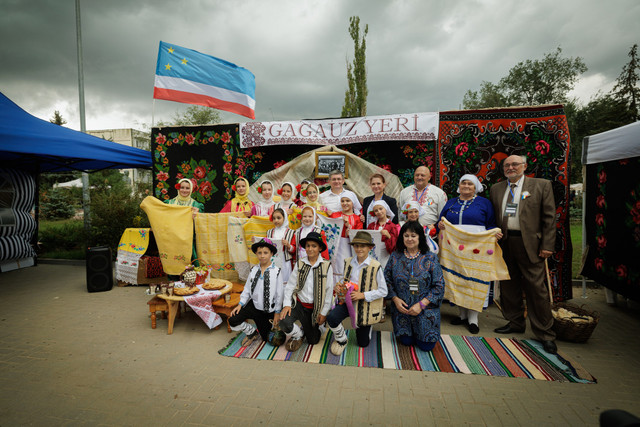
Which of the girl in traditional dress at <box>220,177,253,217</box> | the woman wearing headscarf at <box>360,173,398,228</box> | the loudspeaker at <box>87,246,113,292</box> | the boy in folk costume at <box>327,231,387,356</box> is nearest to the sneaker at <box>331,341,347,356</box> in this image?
the boy in folk costume at <box>327,231,387,356</box>

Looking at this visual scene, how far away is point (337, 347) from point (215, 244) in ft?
9.13

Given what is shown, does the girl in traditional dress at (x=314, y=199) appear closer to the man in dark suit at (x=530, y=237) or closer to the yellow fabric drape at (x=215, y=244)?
the yellow fabric drape at (x=215, y=244)

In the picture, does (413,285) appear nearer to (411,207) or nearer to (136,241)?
(411,207)

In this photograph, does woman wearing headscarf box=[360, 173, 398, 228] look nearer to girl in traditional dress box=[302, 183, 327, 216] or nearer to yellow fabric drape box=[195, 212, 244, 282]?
girl in traditional dress box=[302, 183, 327, 216]

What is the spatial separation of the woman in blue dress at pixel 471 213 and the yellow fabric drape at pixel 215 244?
3.21 metres

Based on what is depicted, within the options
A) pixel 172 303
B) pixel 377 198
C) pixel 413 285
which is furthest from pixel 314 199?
pixel 172 303

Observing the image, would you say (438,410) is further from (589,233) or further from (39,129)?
(39,129)

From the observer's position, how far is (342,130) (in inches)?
217

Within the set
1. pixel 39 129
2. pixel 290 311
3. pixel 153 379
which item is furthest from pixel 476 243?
pixel 39 129

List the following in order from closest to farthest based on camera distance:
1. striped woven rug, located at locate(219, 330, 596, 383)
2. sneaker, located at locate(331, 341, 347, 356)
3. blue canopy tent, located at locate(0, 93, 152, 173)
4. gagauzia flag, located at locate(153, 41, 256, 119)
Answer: striped woven rug, located at locate(219, 330, 596, 383), sneaker, located at locate(331, 341, 347, 356), blue canopy tent, located at locate(0, 93, 152, 173), gagauzia flag, located at locate(153, 41, 256, 119)

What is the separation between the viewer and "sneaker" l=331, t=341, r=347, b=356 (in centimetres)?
321

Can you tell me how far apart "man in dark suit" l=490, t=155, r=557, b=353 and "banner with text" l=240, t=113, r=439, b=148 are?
1830mm

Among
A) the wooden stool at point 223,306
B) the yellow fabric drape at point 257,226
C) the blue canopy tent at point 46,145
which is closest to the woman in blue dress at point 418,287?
the wooden stool at point 223,306

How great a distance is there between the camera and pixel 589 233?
4.88m
